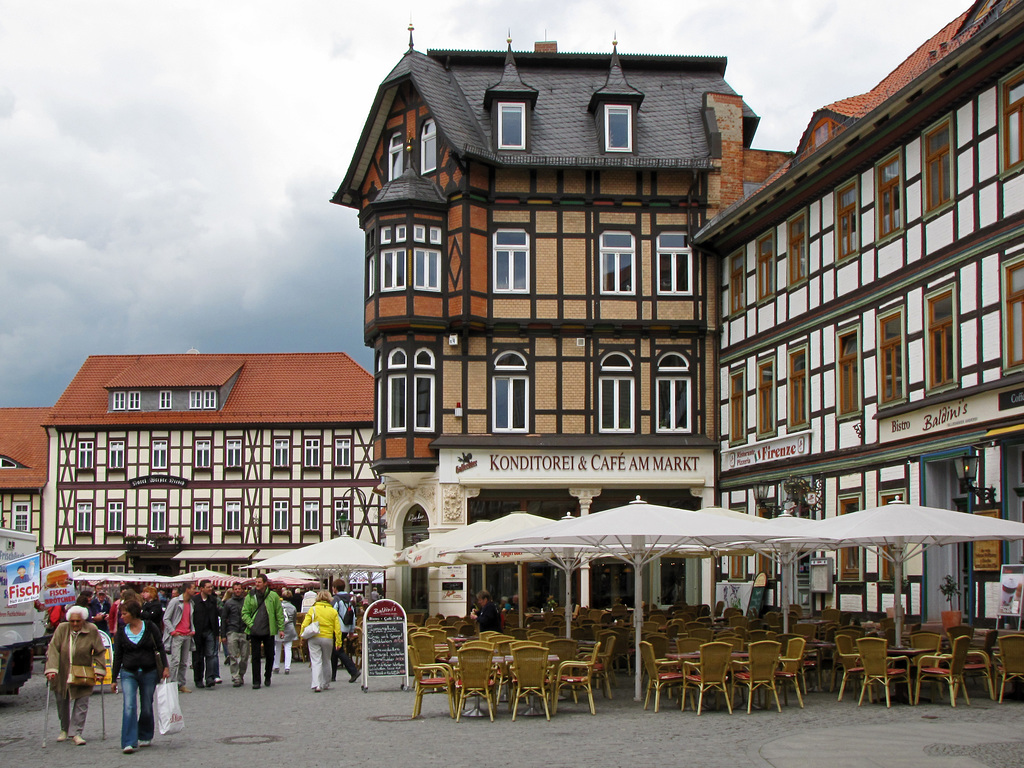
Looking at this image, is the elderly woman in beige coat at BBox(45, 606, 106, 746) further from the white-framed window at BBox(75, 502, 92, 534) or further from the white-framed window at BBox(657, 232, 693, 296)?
the white-framed window at BBox(75, 502, 92, 534)

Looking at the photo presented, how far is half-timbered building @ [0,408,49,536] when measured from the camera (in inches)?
2315

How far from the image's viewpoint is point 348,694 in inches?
744

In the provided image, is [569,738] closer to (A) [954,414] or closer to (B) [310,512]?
(A) [954,414]

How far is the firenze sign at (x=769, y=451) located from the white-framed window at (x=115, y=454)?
3431 centimetres

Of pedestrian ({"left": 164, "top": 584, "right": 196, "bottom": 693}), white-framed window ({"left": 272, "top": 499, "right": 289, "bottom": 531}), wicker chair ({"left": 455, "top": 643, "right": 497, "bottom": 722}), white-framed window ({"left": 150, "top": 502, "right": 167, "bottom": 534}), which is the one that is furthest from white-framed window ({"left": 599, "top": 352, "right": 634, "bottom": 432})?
white-framed window ({"left": 150, "top": 502, "right": 167, "bottom": 534})

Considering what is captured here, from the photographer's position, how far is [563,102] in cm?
3531

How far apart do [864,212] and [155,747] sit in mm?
17424

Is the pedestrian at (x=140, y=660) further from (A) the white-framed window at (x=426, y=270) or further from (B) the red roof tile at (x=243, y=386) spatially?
(B) the red roof tile at (x=243, y=386)

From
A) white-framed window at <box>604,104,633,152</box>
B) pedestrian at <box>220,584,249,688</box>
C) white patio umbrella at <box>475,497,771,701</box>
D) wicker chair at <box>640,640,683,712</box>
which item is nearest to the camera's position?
wicker chair at <box>640,640,683,712</box>

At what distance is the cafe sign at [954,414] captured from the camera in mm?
19828

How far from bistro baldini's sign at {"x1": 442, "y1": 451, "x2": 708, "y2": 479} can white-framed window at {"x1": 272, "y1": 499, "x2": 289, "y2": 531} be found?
26.3m

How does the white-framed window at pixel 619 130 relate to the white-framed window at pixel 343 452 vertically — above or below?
above

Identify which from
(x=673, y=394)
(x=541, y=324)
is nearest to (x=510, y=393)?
(x=541, y=324)

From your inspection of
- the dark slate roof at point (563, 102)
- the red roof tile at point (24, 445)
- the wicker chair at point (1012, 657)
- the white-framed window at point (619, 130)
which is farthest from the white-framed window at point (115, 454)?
the wicker chair at point (1012, 657)
